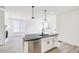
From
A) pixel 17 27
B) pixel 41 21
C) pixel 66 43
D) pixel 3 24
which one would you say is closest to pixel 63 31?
pixel 66 43

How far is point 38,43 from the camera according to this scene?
10.9ft

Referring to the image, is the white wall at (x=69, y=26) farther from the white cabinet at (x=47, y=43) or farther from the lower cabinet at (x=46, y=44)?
the lower cabinet at (x=46, y=44)

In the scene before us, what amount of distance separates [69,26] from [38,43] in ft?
8.63

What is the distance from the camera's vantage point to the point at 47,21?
4.60m

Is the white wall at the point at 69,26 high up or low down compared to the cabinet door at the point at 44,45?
up

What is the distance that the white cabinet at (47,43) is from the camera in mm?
3598

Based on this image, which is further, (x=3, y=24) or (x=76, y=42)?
(x=3, y=24)

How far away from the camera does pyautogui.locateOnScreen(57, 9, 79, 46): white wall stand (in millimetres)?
4602

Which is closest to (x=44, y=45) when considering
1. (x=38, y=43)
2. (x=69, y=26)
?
(x=38, y=43)

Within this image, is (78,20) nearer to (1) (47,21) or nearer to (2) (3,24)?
(1) (47,21)

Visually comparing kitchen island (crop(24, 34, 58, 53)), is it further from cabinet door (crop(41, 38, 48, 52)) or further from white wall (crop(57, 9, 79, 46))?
white wall (crop(57, 9, 79, 46))

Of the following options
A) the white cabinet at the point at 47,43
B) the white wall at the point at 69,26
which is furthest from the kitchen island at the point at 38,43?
the white wall at the point at 69,26
